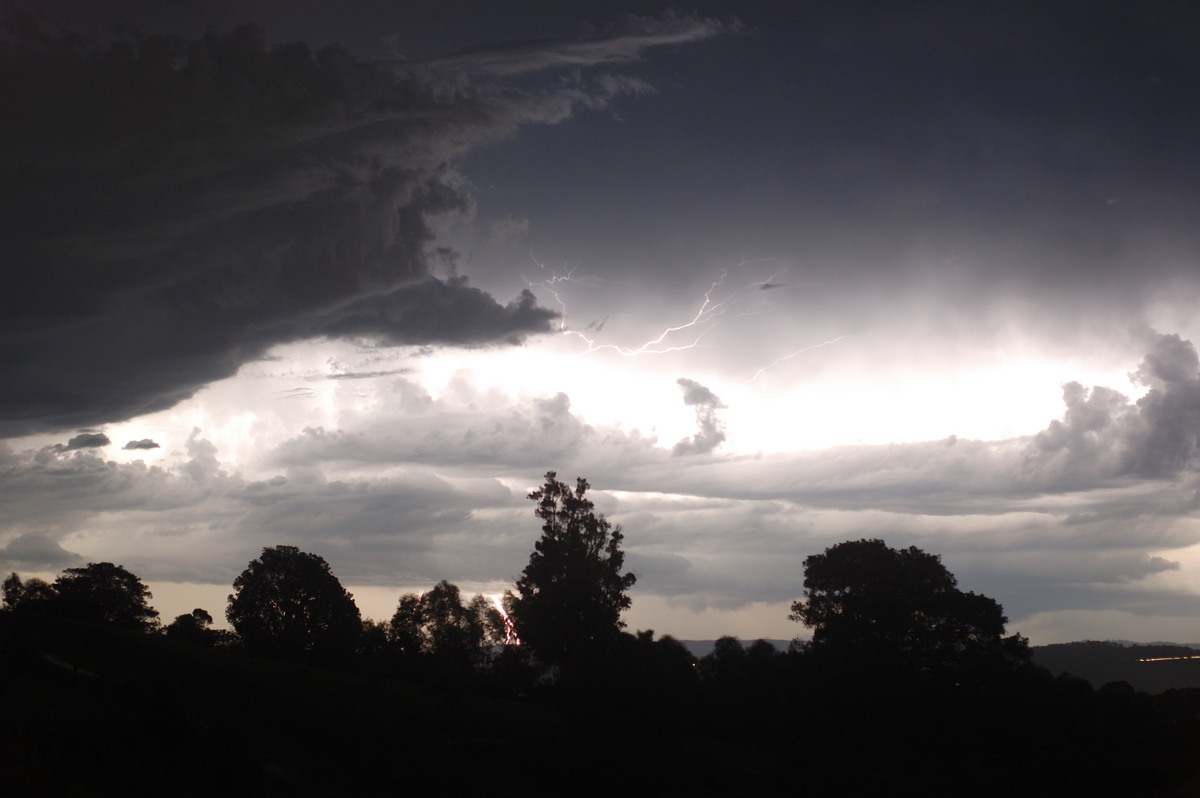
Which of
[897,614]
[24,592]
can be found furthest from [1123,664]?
[24,592]

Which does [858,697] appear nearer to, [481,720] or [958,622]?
[958,622]

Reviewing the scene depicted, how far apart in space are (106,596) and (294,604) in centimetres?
3110

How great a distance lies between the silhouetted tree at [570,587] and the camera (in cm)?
6544

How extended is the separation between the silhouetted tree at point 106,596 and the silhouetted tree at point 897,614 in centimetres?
8697

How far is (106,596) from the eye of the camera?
101m

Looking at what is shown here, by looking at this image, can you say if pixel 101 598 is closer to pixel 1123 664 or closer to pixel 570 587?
pixel 570 587

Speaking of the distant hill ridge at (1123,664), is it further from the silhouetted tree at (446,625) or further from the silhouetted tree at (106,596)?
the silhouetted tree at (106,596)

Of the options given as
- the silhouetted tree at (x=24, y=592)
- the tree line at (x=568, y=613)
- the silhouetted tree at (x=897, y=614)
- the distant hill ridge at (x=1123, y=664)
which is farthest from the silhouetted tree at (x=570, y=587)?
the silhouetted tree at (x=24, y=592)

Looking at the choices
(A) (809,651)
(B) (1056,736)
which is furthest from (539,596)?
(B) (1056,736)

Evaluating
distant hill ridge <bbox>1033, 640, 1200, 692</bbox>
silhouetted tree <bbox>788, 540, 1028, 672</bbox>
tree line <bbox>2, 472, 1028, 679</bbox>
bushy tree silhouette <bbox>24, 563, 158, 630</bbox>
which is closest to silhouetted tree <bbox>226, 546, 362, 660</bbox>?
tree line <bbox>2, 472, 1028, 679</bbox>

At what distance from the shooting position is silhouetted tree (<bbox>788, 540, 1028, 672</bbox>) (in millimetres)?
56094

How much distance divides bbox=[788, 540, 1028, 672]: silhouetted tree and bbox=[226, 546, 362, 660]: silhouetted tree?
53044 millimetres

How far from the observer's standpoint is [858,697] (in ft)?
163

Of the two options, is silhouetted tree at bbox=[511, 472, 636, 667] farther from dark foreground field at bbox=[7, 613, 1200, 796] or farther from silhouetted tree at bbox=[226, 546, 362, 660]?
silhouetted tree at bbox=[226, 546, 362, 660]
